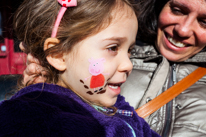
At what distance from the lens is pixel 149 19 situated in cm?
224

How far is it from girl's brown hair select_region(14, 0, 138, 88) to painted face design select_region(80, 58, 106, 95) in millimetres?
177

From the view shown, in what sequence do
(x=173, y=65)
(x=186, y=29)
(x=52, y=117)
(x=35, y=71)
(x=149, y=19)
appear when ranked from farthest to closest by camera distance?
(x=149, y=19)
(x=173, y=65)
(x=186, y=29)
(x=35, y=71)
(x=52, y=117)

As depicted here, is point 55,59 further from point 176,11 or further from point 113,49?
point 176,11

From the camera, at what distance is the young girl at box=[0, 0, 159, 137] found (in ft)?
3.56

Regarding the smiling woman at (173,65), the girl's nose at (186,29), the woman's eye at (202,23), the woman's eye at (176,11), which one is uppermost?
the woman's eye at (176,11)

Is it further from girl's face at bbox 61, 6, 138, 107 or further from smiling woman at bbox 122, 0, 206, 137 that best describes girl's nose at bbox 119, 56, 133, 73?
smiling woman at bbox 122, 0, 206, 137

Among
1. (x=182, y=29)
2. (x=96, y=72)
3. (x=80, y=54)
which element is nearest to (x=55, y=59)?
(x=80, y=54)

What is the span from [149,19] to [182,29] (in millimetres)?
608

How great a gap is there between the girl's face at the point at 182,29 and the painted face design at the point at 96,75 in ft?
3.20

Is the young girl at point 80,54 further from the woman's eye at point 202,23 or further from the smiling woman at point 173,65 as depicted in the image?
the woman's eye at point 202,23

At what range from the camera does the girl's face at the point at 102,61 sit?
1153mm

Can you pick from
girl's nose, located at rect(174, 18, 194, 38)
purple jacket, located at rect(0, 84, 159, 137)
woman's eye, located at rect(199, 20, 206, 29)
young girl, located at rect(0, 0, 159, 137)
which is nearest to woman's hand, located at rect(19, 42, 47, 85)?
young girl, located at rect(0, 0, 159, 137)

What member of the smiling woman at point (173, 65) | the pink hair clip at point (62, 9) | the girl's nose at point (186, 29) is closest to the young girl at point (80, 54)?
the pink hair clip at point (62, 9)

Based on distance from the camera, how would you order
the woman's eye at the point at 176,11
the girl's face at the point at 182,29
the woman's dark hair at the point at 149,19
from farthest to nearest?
the woman's dark hair at the point at 149,19, the woman's eye at the point at 176,11, the girl's face at the point at 182,29
